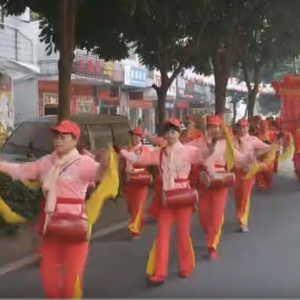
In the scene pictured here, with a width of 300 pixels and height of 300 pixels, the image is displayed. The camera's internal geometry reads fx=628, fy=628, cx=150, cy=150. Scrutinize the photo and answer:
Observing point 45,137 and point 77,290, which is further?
point 45,137

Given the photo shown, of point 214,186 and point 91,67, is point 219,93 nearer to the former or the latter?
point 91,67

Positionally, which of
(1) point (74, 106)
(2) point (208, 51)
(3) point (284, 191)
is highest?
(2) point (208, 51)

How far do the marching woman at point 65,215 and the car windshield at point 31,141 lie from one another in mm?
5548

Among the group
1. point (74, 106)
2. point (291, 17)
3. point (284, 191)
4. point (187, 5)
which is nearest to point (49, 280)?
point (187, 5)

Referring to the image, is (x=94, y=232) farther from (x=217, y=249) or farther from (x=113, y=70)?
(x=113, y=70)

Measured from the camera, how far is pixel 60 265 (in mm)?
4746

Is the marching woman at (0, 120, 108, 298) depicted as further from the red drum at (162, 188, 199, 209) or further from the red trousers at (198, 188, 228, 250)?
the red trousers at (198, 188, 228, 250)

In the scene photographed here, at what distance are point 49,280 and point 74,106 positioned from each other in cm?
2112

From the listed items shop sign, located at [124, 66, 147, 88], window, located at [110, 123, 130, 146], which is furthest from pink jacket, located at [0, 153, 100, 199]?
shop sign, located at [124, 66, 147, 88]

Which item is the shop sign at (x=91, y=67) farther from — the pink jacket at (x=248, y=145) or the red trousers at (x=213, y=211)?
the red trousers at (x=213, y=211)

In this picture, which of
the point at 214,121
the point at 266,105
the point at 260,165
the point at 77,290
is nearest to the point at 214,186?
the point at 214,121

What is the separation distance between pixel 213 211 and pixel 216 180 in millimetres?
373

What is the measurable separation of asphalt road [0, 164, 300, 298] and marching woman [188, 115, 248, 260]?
29 cm

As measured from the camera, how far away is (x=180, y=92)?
3662 centimetres
